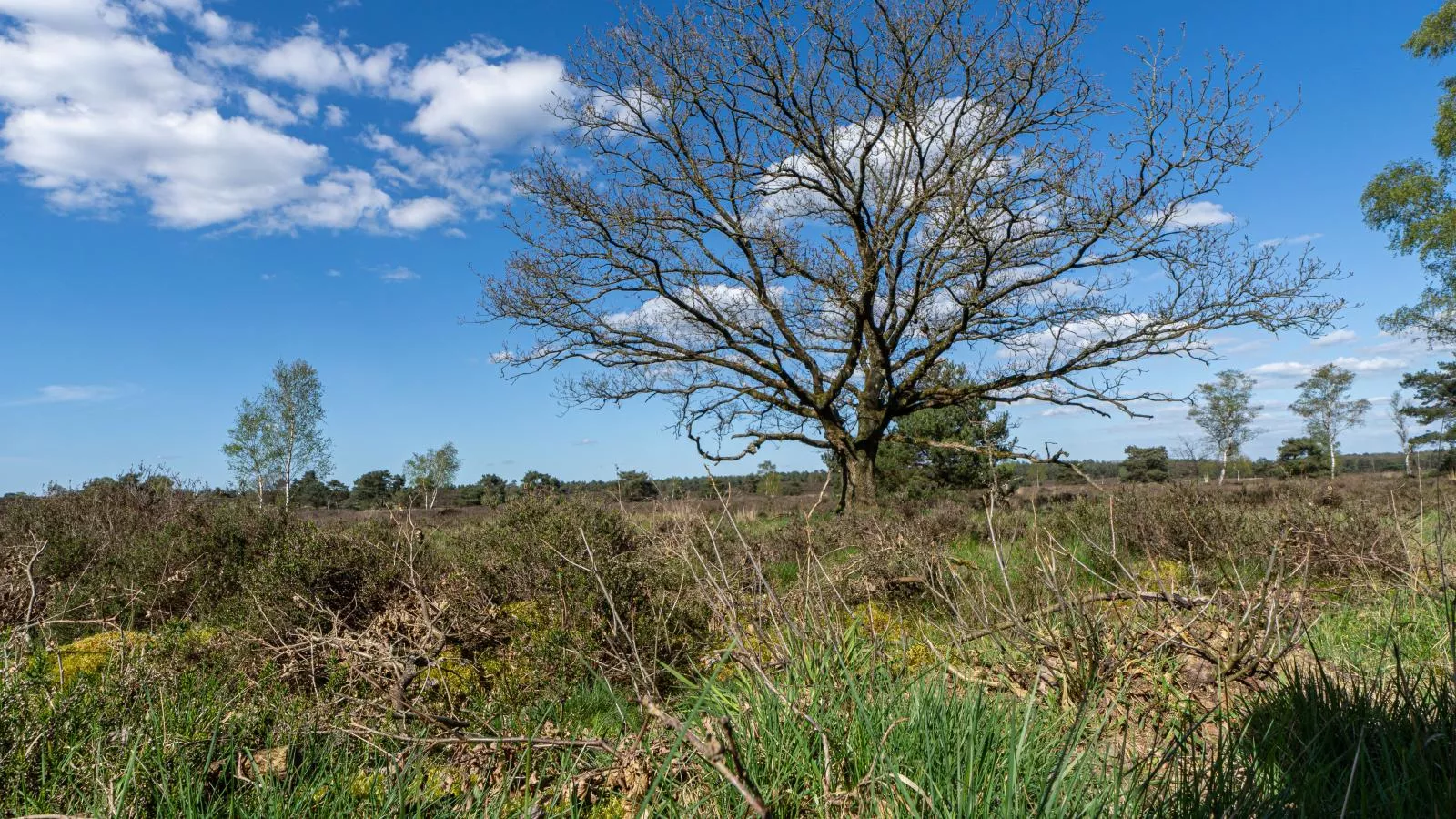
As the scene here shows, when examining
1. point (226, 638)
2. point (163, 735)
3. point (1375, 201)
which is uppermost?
point (1375, 201)

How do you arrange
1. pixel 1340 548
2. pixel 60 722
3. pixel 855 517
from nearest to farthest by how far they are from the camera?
pixel 60 722
pixel 1340 548
pixel 855 517

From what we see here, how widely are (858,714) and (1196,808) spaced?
2.66 feet

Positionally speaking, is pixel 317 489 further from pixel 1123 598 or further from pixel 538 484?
pixel 1123 598

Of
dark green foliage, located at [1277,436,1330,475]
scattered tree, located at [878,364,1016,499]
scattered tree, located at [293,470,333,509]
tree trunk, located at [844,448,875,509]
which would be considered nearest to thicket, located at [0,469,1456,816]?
tree trunk, located at [844,448,875,509]

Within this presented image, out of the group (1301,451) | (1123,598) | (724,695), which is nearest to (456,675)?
(724,695)

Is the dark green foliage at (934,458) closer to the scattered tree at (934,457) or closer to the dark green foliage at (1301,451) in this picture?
the scattered tree at (934,457)

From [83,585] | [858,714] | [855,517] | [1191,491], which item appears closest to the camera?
[858,714]

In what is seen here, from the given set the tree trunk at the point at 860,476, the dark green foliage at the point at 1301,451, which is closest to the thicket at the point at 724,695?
the tree trunk at the point at 860,476

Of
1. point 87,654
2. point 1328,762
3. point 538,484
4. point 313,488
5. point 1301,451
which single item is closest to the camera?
point 1328,762

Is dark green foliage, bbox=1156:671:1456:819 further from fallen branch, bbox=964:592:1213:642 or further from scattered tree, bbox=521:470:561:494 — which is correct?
scattered tree, bbox=521:470:561:494

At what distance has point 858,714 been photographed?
6.63 feet

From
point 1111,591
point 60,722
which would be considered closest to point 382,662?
point 60,722

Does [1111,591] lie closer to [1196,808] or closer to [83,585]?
[1196,808]

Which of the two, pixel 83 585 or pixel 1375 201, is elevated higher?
pixel 1375 201
